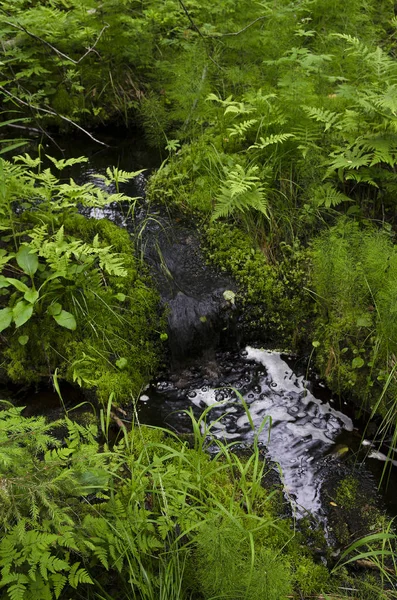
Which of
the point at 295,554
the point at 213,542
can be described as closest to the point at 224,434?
the point at 295,554

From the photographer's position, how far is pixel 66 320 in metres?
3.61

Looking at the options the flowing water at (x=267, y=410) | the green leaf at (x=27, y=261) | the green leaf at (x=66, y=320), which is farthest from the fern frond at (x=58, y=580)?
the green leaf at (x=27, y=261)

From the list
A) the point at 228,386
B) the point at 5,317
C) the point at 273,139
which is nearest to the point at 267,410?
the point at 228,386

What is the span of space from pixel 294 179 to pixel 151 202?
1.62 metres

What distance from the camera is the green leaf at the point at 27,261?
12.0 ft

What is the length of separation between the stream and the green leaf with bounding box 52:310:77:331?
958mm

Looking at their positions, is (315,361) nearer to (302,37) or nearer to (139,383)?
(139,383)

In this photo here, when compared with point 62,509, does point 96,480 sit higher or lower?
lower

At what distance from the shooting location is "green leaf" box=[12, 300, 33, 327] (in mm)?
3461

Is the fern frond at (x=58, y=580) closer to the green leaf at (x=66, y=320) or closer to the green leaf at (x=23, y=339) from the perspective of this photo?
the green leaf at (x=66, y=320)

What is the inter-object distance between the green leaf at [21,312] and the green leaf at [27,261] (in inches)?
11.1

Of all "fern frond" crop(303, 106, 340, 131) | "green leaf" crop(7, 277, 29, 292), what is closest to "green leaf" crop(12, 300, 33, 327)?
"green leaf" crop(7, 277, 29, 292)

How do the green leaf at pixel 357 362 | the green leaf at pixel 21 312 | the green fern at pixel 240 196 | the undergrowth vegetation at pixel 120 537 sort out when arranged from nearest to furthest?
the undergrowth vegetation at pixel 120 537 < the green leaf at pixel 21 312 < the green leaf at pixel 357 362 < the green fern at pixel 240 196

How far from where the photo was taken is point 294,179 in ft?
16.0
